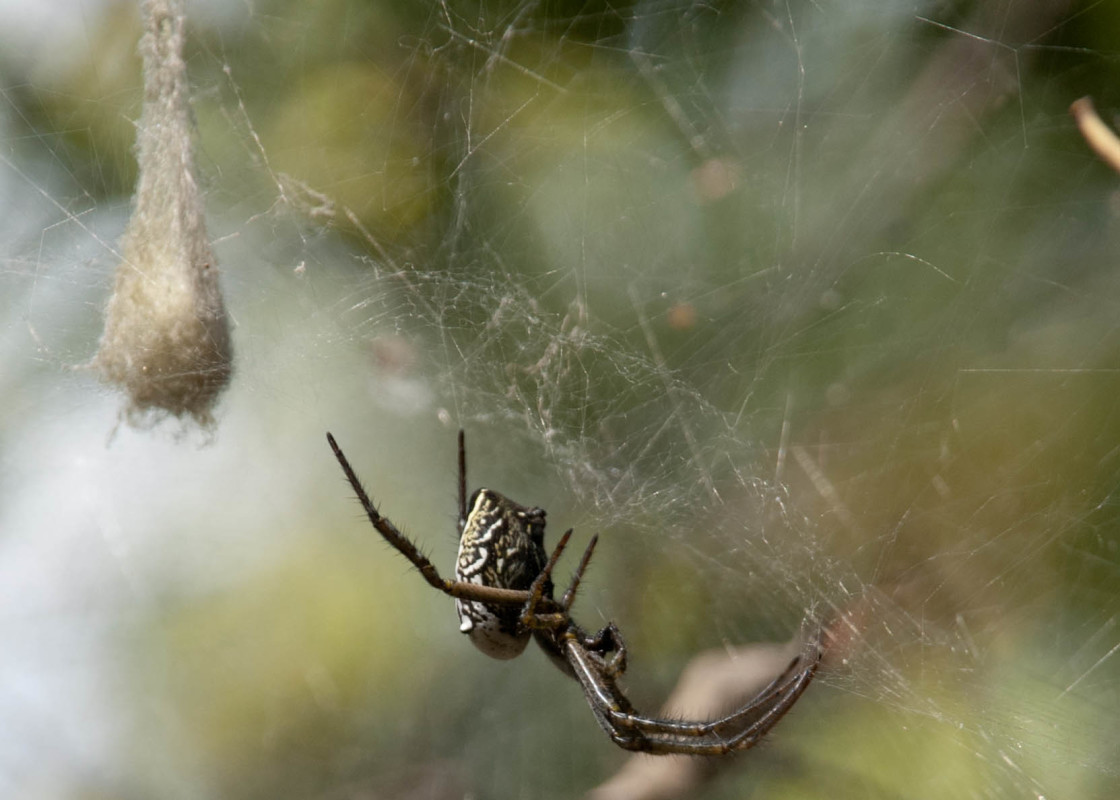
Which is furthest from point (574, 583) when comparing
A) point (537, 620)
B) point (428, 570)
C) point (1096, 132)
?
point (1096, 132)

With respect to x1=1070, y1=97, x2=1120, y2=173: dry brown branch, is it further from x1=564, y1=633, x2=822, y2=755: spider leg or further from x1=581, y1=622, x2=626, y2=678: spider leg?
x1=581, y1=622, x2=626, y2=678: spider leg

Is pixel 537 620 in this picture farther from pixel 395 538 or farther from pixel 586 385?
pixel 586 385

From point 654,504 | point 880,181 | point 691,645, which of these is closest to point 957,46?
point 880,181

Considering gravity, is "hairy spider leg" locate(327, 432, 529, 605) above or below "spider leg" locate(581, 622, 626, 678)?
above

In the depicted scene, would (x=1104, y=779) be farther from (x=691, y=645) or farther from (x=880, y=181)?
(x=880, y=181)

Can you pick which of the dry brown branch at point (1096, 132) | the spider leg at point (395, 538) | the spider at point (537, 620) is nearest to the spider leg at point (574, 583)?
the spider at point (537, 620)

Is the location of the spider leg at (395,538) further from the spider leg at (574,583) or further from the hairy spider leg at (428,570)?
the spider leg at (574,583)

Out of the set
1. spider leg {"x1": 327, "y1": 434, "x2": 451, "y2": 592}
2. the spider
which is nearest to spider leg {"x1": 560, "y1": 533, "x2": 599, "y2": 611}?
the spider

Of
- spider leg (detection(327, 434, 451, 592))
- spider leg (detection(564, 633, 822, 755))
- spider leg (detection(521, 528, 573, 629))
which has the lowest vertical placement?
spider leg (detection(564, 633, 822, 755))
